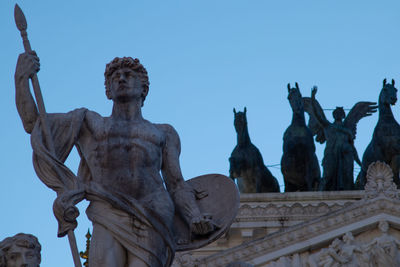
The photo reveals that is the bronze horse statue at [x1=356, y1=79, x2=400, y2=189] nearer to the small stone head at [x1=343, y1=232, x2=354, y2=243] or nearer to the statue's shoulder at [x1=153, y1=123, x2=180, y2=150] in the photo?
the small stone head at [x1=343, y1=232, x2=354, y2=243]

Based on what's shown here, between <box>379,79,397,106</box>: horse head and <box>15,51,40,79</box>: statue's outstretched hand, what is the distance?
109ft

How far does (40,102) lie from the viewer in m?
12.5

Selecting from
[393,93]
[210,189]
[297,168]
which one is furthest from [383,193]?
[210,189]

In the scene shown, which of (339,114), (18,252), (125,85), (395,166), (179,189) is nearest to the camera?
(18,252)

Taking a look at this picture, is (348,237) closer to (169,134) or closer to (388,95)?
(388,95)

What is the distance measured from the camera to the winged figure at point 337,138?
44.1 m

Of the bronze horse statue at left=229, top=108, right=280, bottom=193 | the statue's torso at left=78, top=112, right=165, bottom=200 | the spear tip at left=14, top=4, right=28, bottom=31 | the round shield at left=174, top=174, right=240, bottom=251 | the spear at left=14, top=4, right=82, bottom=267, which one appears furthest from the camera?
the bronze horse statue at left=229, top=108, right=280, bottom=193

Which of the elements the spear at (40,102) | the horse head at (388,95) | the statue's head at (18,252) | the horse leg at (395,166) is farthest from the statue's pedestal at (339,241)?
the statue's head at (18,252)

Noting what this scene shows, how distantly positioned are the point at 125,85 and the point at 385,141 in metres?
31.5

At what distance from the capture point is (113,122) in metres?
12.8

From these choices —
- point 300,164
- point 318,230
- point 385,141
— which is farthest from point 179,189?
point 385,141

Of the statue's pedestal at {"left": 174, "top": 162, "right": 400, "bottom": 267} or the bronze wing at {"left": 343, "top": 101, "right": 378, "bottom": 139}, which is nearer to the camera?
the statue's pedestal at {"left": 174, "top": 162, "right": 400, "bottom": 267}

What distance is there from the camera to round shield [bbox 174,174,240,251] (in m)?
12.5

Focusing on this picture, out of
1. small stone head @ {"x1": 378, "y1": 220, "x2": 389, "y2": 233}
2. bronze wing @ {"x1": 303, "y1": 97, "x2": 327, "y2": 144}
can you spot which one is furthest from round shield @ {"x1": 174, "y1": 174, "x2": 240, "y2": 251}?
bronze wing @ {"x1": 303, "y1": 97, "x2": 327, "y2": 144}
